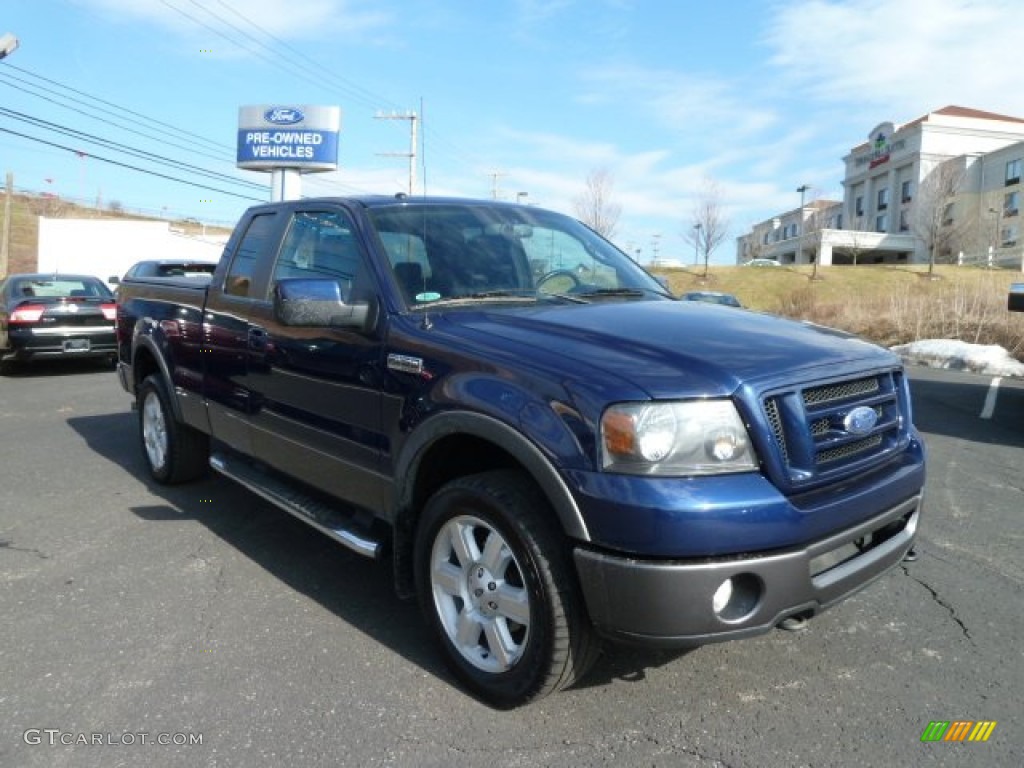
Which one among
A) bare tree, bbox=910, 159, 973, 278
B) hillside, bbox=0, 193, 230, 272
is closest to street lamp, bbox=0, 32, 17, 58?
hillside, bbox=0, 193, 230, 272

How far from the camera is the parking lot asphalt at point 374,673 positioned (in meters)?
2.58

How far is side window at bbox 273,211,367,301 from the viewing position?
357 centimetres

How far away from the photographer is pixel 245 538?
459cm

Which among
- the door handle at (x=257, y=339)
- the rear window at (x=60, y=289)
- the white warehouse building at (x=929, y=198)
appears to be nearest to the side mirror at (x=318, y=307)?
the door handle at (x=257, y=339)

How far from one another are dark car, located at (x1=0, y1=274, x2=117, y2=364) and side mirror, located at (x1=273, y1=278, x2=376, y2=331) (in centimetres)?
1011

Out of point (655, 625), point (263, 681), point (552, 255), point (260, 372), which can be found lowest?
point (263, 681)

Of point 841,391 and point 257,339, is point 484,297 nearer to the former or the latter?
point 257,339

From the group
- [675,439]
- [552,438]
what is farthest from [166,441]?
→ [675,439]

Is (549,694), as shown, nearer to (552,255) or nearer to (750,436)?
(750,436)

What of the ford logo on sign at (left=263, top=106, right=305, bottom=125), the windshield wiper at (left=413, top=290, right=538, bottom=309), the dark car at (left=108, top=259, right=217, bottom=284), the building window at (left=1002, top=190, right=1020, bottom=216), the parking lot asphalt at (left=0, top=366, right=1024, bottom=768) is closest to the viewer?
the parking lot asphalt at (left=0, top=366, right=1024, bottom=768)

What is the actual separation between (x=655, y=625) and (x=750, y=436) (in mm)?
642

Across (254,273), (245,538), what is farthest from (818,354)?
(245,538)

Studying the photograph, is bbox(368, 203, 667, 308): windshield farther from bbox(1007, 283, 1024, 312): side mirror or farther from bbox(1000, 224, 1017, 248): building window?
bbox(1000, 224, 1017, 248): building window

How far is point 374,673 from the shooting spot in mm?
3055
